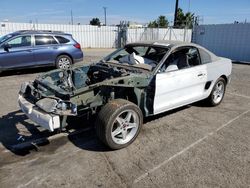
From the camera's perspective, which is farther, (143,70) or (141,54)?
(141,54)

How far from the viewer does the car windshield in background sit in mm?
4910

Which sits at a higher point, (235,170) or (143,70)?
(143,70)

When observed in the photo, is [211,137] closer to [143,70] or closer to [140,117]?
[140,117]

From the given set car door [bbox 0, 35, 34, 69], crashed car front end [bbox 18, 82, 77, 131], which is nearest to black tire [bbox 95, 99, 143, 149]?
crashed car front end [bbox 18, 82, 77, 131]

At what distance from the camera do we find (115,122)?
154 inches

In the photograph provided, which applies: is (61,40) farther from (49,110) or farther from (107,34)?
(107,34)

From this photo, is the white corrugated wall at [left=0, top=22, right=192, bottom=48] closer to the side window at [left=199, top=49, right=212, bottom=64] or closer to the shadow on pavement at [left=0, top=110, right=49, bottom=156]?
the shadow on pavement at [left=0, top=110, right=49, bottom=156]

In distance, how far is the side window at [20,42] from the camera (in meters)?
9.42

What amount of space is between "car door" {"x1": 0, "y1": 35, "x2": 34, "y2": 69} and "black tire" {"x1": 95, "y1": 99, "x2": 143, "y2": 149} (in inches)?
273

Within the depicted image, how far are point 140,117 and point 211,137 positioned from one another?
1362 mm

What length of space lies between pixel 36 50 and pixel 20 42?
25.1 inches

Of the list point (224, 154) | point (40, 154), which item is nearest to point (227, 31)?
point (224, 154)

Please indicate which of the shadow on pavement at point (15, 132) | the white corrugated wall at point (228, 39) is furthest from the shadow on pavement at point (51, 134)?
→ the white corrugated wall at point (228, 39)

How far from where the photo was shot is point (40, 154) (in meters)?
3.77
